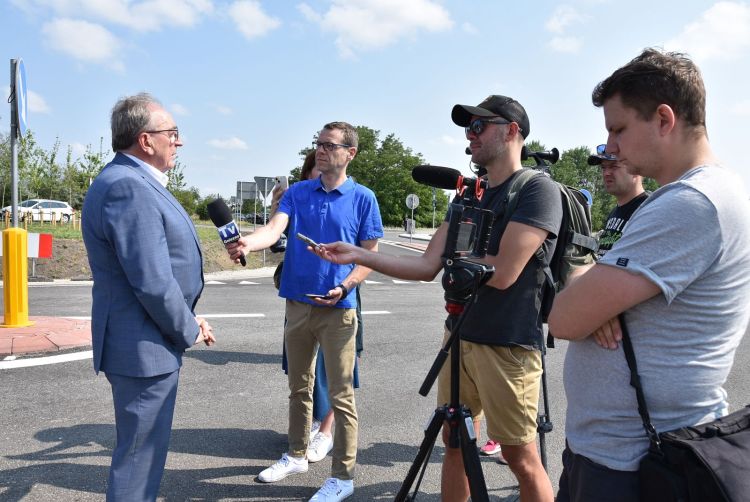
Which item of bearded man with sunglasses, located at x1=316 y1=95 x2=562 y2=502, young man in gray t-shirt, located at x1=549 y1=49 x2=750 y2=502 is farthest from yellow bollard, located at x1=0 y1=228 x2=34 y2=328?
young man in gray t-shirt, located at x1=549 y1=49 x2=750 y2=502

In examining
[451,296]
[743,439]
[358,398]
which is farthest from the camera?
[358,398]

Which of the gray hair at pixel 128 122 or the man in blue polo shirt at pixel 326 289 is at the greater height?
the gray hair at pixel 128 122

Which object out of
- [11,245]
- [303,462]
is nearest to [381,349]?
[303,462]

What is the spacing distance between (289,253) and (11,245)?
4945mm

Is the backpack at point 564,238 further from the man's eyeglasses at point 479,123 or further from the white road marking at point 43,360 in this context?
the white road marking at point 43,360

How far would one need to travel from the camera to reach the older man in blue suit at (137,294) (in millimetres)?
2340

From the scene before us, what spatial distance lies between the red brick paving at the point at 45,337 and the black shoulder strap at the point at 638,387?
6.23 meters

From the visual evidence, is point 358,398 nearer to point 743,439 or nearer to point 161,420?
point 161,420

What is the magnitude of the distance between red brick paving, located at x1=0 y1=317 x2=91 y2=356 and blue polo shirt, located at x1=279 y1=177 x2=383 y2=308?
154 inches

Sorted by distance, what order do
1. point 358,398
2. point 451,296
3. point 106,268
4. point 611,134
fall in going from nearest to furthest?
1. point 611,134
2. point 451,296
3. point 106,268
4. point 358,398

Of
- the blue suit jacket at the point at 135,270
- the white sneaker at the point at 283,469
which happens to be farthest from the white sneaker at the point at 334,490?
the blue suit jacket at the point at 135,270

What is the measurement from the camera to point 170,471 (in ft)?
11.8

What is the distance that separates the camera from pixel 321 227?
366cm

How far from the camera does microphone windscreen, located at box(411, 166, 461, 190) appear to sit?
2.28 m
